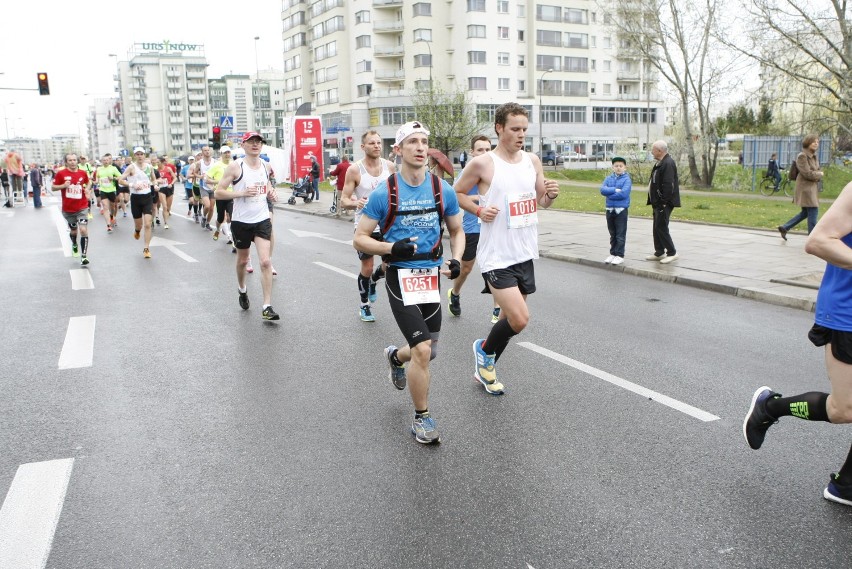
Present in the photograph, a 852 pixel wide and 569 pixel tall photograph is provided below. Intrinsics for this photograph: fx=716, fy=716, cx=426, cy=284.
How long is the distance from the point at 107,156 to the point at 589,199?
50.3 feet

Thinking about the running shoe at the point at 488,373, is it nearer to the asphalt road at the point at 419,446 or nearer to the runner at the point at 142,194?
the asphalt road at the point at 419,446

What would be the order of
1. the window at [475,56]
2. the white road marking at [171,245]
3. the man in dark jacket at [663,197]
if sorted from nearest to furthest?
the man in dark jacket at [663,197] < the white road marking at [171,245] < the window at [475,56]

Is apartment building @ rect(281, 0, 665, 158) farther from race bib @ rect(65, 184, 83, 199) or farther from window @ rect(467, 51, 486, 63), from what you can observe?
race bib @ rect(65, 184, 83, 199)

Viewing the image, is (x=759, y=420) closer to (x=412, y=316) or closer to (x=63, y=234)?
(x=412, y=316)

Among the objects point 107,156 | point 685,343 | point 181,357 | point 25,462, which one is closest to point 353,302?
point 181,357

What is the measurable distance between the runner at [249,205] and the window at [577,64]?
251 ft

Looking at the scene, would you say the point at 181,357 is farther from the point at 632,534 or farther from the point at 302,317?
the point at 632,534

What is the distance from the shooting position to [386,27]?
75312 millimetres

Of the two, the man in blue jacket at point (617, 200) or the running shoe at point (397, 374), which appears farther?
the man in blue jacket at point (617, 200)

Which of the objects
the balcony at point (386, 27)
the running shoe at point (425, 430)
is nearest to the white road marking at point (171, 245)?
the running shoe at point (425, 430)

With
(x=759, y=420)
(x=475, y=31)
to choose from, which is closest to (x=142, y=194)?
(x=759, y=420)

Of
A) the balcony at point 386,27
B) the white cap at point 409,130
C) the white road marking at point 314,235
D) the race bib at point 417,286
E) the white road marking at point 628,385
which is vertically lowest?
the white road marking at point 628,385

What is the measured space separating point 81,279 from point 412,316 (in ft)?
27.6

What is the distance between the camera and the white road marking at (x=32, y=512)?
317cm
